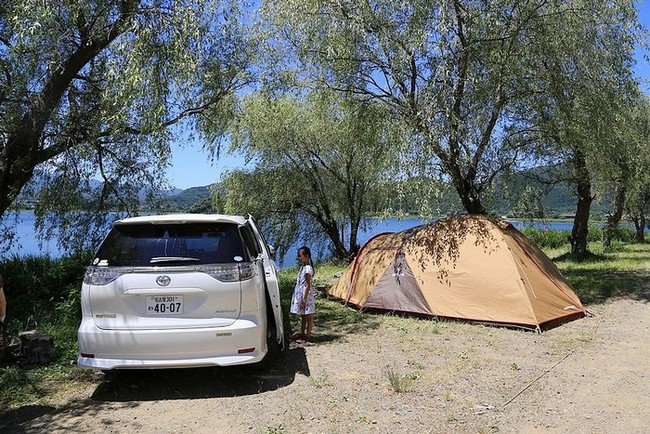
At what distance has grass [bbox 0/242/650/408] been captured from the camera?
5559mm

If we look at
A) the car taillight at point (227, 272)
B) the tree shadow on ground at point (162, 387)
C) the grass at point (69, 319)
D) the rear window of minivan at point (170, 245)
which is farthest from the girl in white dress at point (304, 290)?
the car taillight at point (227, 272)

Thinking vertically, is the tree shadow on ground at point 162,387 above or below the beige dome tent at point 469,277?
below

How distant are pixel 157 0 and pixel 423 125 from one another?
4.71 m

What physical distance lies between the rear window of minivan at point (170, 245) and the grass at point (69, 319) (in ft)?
5.14

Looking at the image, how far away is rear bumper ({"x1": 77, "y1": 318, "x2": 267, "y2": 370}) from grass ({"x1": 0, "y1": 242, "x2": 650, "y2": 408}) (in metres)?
0.83

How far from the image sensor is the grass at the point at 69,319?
5.56 meters

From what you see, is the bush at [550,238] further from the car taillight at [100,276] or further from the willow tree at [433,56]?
the car taillight at [100,276]

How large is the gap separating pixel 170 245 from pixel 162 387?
1.53 meters

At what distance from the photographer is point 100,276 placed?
506cm

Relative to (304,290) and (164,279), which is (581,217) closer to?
(304,290)

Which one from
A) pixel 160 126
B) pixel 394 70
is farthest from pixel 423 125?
pixel 160 126

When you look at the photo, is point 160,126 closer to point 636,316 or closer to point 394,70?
point 394,70

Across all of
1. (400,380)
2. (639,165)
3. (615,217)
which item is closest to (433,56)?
(400,380)

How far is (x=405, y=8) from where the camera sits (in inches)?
389
